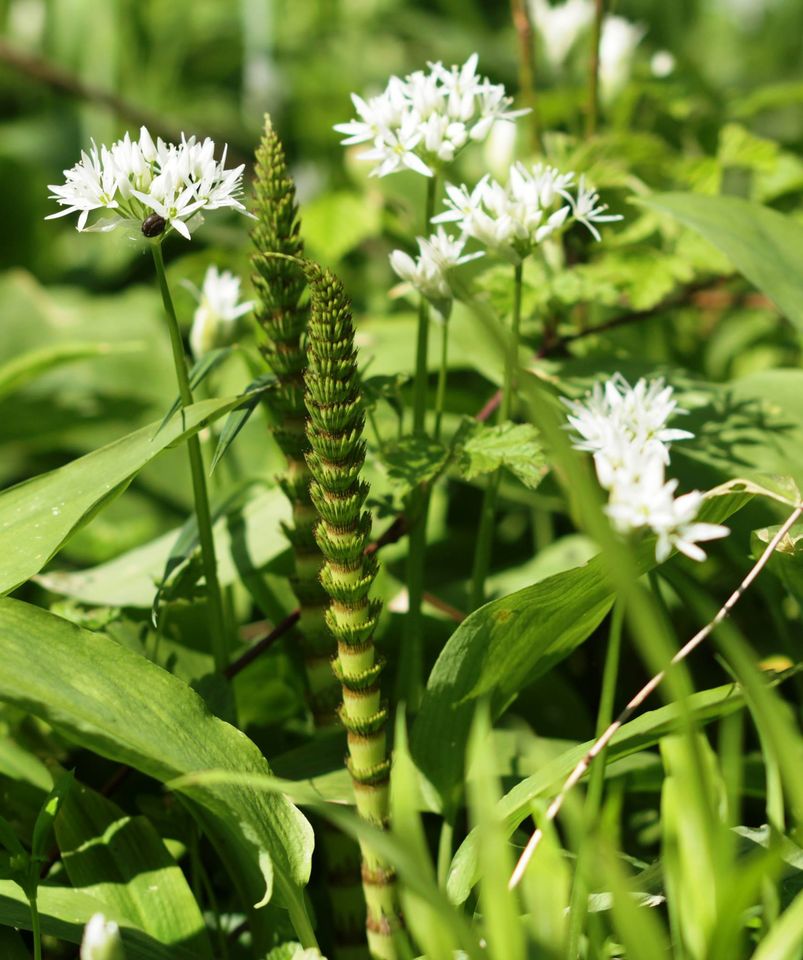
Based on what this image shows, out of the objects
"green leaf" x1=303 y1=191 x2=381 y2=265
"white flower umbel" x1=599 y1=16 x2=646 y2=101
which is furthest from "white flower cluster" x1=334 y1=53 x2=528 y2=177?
"white flower umbel" x1=599 y1=16 x2=646 y2=101

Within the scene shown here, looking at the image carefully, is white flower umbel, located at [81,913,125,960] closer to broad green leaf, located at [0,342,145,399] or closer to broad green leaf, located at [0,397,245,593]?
broad green leaf, located at [0,397,245,593]

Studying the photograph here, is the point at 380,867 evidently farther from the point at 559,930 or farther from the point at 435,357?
the point at 435,357

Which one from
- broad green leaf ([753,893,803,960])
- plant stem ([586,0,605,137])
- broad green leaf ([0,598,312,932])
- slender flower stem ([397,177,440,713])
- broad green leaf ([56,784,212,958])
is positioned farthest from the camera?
plant stem ([586,0,605,137])

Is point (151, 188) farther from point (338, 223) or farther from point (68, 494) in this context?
point (338, 223)

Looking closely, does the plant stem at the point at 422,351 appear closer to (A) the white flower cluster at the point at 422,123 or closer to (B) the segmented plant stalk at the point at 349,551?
(A) the white flower cluster at the point at 422,123

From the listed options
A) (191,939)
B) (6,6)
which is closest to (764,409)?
(191,939)
